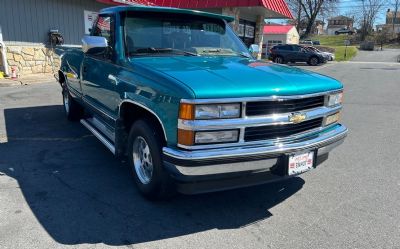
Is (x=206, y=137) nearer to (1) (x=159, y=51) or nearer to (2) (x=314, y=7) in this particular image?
(1) (x=159, y=51)

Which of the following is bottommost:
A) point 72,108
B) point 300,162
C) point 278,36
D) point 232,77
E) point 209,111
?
point 72,108

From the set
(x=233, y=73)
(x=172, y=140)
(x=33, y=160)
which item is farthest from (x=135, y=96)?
(x=33, y=160)

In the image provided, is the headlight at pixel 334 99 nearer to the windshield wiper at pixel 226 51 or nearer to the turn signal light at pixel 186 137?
the windshield wiper at pixel 226 51

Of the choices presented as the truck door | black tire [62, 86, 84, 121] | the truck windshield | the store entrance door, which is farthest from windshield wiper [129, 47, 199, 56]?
the store entrance door

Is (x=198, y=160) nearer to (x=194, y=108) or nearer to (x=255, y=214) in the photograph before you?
(x=194, y=108)

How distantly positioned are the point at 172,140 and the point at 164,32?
1726 mm

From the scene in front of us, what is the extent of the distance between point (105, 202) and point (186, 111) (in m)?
1.50

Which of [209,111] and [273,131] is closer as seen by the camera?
[209,111]

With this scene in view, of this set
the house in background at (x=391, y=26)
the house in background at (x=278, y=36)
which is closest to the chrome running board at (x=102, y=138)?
the house in background at (x=278, y=36)

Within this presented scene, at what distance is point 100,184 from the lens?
13.9 feet

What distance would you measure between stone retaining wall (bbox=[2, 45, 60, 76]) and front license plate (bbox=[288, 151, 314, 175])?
1203 centimetres

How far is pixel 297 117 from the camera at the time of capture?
133 inches

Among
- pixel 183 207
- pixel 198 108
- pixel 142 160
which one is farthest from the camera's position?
pixel 142 160

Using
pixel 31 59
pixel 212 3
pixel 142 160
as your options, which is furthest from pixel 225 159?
pixel 212 3
